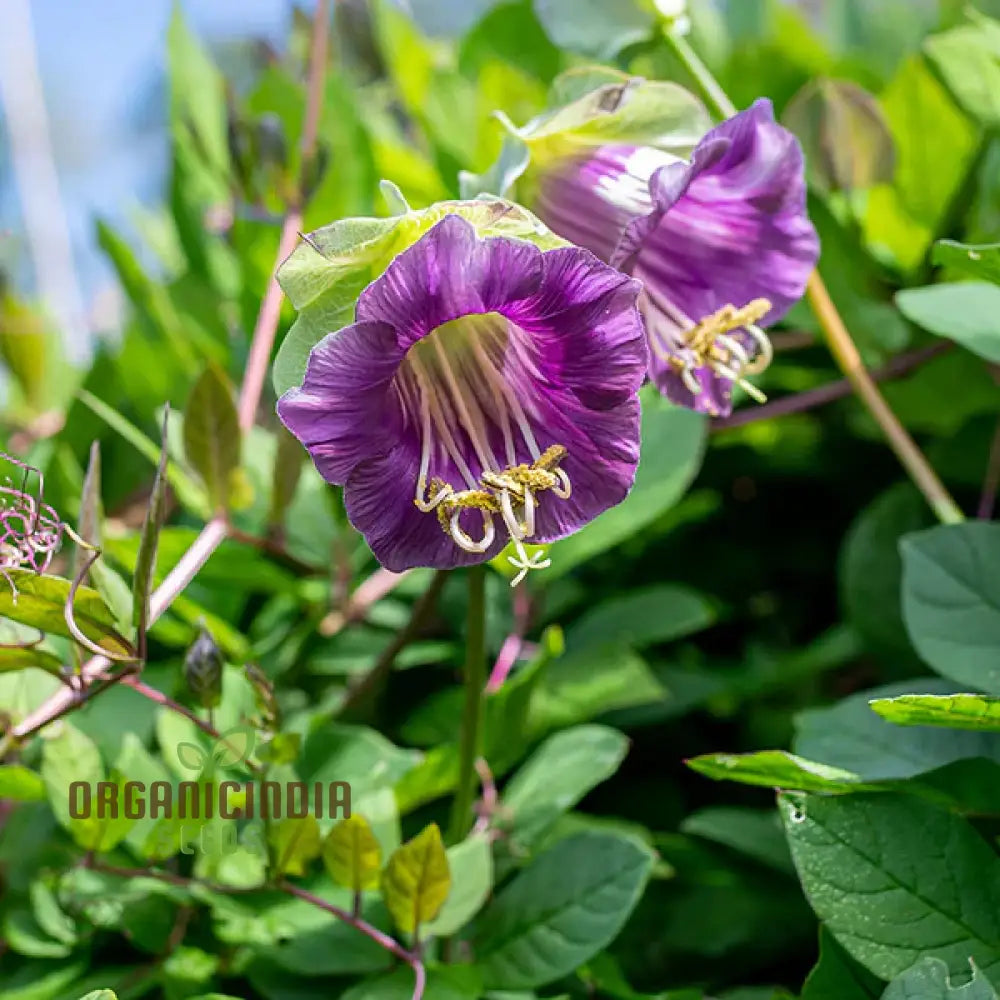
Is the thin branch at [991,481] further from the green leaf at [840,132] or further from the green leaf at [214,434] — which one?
the green leaf at [214,434]

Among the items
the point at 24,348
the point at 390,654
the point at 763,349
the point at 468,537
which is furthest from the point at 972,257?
the point at 24,348

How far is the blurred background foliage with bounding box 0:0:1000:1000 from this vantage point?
422 mm

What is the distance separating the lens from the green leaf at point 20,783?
1.29ft

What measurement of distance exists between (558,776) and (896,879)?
0.15 meters

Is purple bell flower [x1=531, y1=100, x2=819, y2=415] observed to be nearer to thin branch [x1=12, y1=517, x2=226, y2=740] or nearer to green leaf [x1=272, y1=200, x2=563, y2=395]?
green leaf [x1=272, y1=200, x2=563, y2=395]

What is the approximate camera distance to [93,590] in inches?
13.8

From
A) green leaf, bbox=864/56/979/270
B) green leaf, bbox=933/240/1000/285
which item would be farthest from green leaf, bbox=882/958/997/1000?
green leaf, bbox=864/56/979/270

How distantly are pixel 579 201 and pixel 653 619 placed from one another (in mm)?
245

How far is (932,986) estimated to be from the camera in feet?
1.00

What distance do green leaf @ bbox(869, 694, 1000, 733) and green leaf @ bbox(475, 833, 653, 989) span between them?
0.11 m

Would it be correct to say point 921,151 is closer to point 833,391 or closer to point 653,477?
point 833,391

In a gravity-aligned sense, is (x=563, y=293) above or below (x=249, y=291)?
above

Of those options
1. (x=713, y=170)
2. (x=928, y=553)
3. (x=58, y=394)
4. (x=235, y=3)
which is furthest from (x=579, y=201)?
(x=235, y=3)

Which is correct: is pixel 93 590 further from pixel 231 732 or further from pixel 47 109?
pixel 47 109
